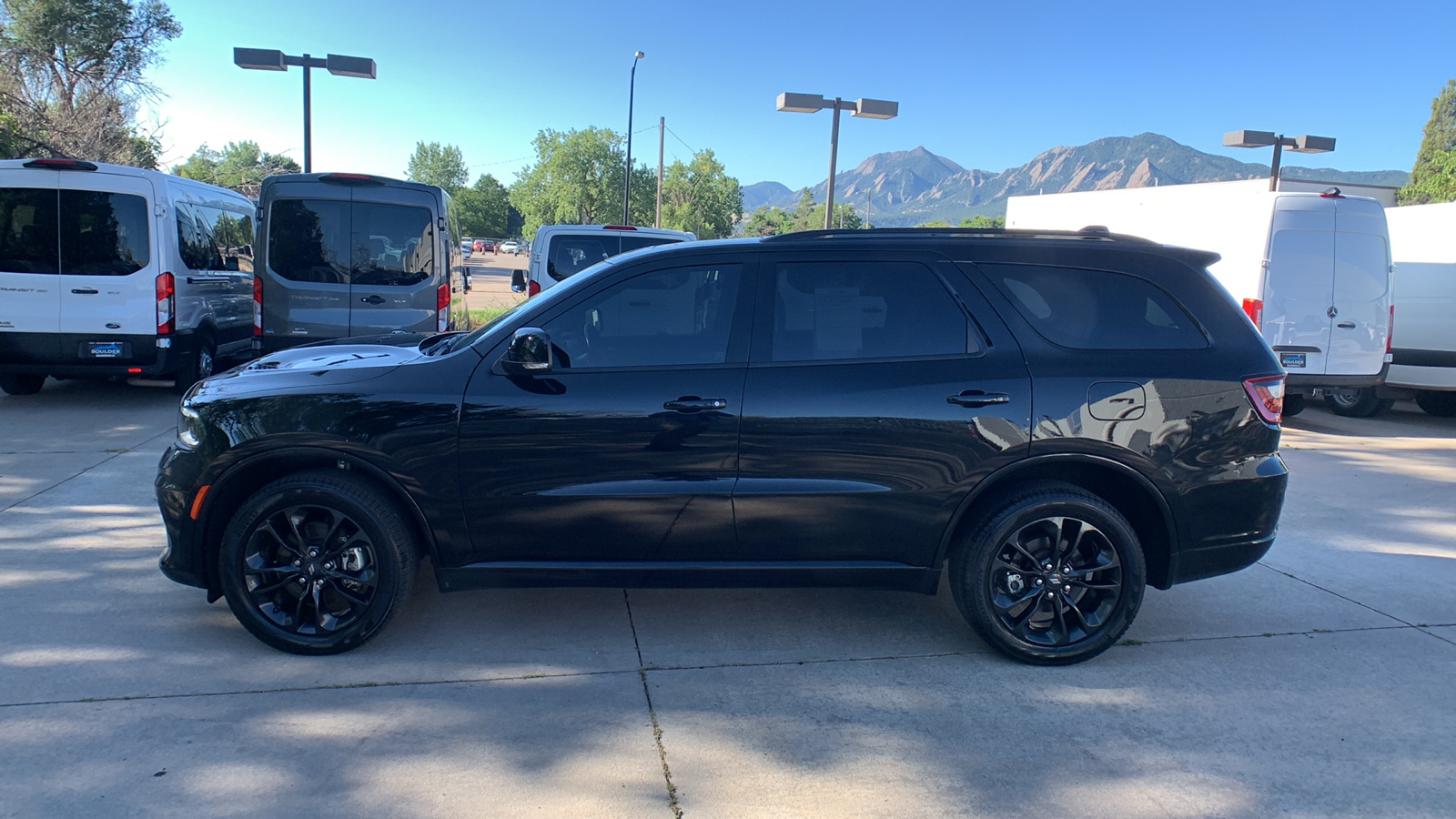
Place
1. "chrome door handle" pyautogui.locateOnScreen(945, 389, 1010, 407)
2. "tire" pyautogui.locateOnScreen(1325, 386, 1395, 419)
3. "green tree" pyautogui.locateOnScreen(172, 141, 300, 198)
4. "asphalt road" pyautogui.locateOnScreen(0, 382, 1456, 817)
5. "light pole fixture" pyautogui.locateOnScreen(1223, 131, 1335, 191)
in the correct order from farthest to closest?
"green tree" pyautogui.locateOnScreen(172, 141, 300, 198), "light pole fixture" pyautogui.locateOnScreen(1223, 131, 1335, 191), "tire" pyautogui.locateOnScreen(1325, 386, 1395, 419), "chrome door handle" pyautogui.locateOnScreen(945, 389, 1010, 407), "asphalt road" pyautogui.locateOnScreen(0, 382, 1456, 817)

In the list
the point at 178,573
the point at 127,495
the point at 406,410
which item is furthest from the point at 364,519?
the point at 127,495

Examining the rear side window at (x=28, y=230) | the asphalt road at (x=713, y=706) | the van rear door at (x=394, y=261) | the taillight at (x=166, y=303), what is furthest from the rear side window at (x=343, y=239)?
the asphalt road at (x=713, y=706)

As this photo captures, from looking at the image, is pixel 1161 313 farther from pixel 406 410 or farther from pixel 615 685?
pixel 406 410

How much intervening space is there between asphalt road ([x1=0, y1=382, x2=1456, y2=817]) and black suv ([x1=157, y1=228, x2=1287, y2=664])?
35 centimetres

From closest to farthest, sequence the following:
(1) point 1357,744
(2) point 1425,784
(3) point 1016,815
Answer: (3) point 1016,815 → (2) point 1425,784 → (1) point 1357,744

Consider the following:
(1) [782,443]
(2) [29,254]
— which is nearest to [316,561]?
(1) [782,443]

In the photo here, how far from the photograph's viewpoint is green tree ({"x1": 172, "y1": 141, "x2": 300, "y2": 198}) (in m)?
47.4

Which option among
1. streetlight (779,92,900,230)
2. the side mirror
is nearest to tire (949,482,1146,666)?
the side mirror

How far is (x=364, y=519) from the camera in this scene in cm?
379

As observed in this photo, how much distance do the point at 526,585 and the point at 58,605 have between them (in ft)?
7.65

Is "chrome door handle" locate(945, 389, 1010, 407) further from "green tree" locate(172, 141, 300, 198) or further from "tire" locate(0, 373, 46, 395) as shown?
"green tree" locate(172, 141, 300, 198)

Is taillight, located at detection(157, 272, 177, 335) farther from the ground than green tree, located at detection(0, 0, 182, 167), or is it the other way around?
green tree, located at detection(0, 0, 182, 167)

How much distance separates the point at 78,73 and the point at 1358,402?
106ft

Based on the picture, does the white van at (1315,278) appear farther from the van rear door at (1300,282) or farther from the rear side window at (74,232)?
the rear side window at (74,232)
